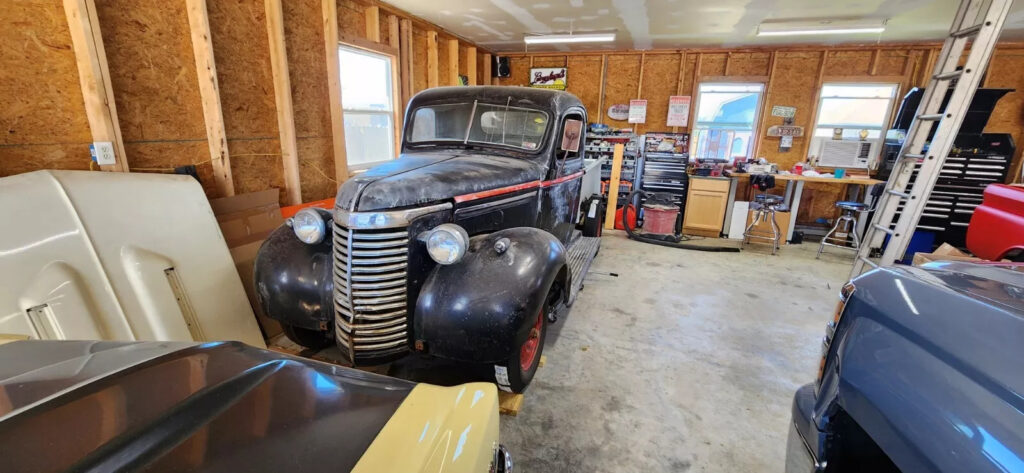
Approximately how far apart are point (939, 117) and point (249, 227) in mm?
4978

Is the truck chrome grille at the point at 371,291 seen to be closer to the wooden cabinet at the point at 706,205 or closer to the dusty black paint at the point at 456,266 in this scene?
the dusty black paint at the point at 456,266

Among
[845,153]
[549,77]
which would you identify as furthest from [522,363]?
[845,153]

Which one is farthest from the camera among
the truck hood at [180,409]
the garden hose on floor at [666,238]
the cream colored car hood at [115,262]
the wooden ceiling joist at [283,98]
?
the garden hose on floor at [666,238]

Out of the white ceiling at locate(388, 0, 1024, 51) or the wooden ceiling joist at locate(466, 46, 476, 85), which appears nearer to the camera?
the white ceiling at locate(388, 0, 1024, 51)

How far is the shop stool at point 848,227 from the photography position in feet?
16.7

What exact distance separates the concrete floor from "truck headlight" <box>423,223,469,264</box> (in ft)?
3.09

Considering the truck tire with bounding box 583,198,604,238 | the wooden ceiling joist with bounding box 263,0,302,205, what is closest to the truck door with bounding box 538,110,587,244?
the truck tire with bounding box 583,198,604,238

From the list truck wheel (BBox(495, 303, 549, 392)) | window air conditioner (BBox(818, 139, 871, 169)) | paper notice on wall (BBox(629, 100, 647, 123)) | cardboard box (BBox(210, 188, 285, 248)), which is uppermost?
paper notice on wall (BBox(629, 100, 647, 123))

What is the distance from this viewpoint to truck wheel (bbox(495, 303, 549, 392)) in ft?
6.14

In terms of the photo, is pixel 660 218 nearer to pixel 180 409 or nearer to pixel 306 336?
pixel 306 336

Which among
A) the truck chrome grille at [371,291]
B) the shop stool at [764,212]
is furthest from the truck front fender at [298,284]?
the shop stool at [764,212]

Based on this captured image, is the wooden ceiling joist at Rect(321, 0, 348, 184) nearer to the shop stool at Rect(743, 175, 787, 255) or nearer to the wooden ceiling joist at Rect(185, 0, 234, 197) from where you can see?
the wooden ceiling joist at Rect(185, 0, 234, 197)

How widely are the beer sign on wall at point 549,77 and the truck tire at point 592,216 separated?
11.8ft

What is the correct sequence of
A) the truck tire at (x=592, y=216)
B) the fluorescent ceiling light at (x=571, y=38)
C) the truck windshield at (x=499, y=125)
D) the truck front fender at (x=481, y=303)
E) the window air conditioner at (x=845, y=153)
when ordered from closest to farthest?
the truck front fender at (x=481, y=303), the truck windshield at (x=499, y=125), the truck tire at (x=592, y=216), the fluorescent ceiling light at (x=571, y=38), the window air conditioner at (x=845, y=153)
